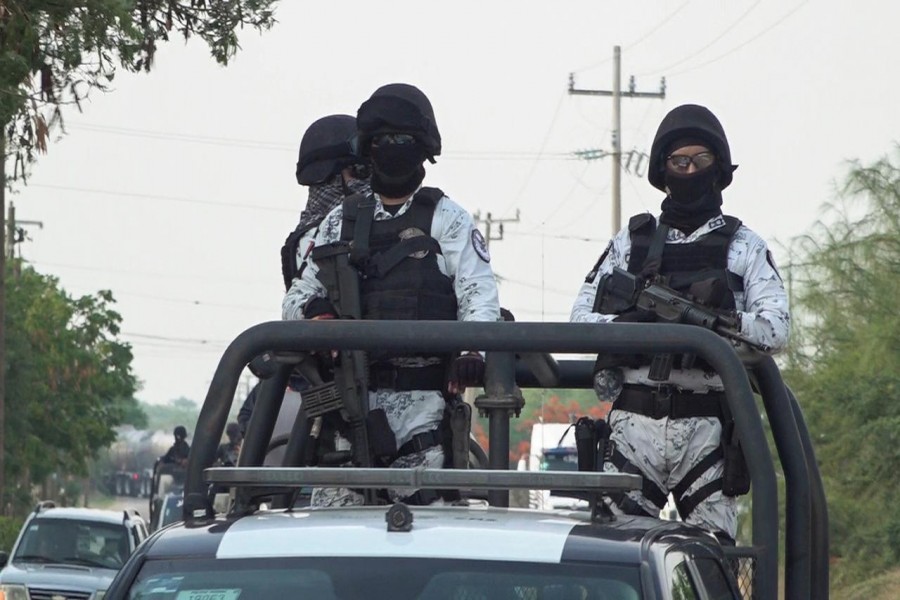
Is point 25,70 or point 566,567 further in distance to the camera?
point 25,70

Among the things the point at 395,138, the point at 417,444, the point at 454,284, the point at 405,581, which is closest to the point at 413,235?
the point at 454,284

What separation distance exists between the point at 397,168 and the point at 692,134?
3.04 feet

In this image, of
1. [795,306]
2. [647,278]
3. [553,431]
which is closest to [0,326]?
[795,306]

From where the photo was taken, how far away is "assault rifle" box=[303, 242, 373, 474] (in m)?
5.75

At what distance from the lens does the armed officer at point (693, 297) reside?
5.84 meters

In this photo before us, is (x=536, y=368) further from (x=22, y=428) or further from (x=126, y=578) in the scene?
(x=22, y=428)

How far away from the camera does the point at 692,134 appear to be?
6133 mm

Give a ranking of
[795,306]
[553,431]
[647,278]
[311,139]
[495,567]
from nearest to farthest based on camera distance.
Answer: [495,567]
[647,278]
[311,139]
[795,306]
[553,431]

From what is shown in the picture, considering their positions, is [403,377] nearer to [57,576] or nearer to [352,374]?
[352,374]

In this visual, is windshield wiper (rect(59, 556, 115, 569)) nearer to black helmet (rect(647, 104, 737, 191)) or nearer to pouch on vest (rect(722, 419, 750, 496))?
black helmet (rect(647, 104, 737, 191))

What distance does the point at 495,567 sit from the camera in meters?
3.99

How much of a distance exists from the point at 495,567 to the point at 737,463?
6.40 ft

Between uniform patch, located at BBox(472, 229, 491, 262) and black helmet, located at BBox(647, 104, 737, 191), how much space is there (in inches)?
23.2

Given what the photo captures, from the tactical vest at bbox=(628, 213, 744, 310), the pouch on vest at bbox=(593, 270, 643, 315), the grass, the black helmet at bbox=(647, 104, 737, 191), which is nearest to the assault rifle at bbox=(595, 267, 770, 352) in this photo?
the pouch on vest at bbox=(593, 270, 643, 315)
